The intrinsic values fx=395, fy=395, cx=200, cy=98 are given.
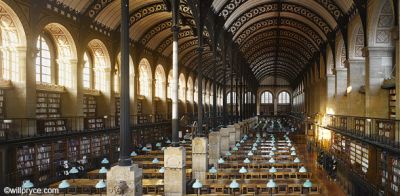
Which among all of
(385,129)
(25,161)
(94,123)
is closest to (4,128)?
(25,161)

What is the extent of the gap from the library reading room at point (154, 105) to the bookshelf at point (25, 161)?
40 millimetres

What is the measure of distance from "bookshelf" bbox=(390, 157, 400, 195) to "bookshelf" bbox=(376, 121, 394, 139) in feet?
2.69

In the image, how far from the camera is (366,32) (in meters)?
16.9

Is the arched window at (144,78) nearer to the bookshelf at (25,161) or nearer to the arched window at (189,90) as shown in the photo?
the arched window at (189,90)

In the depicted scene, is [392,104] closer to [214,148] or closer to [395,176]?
[395,176]

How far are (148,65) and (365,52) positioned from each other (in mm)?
17382

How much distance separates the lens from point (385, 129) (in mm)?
14445

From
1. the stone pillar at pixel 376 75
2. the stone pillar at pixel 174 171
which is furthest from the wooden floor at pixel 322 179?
the stone pillar at pixel 174 171

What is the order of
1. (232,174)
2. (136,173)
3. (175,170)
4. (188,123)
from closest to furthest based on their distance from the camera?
(136,173)
(175,170)
(232,174)
(188,123)

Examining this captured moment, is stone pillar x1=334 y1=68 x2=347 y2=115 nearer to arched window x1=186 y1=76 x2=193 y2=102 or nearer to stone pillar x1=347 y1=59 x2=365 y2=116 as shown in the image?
stone pillar x1=347 y1=59 x2=365 y2=116

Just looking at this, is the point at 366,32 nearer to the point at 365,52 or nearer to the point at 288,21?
the point at 365,52

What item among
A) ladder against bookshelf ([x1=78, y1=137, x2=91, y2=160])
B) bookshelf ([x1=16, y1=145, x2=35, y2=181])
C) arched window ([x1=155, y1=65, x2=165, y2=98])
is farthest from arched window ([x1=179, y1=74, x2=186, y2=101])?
bookshelf ([x1=16, y1=145, x2=35, y2=181])

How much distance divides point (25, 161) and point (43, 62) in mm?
5239

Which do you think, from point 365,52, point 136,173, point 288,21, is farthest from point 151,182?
point 288,21
